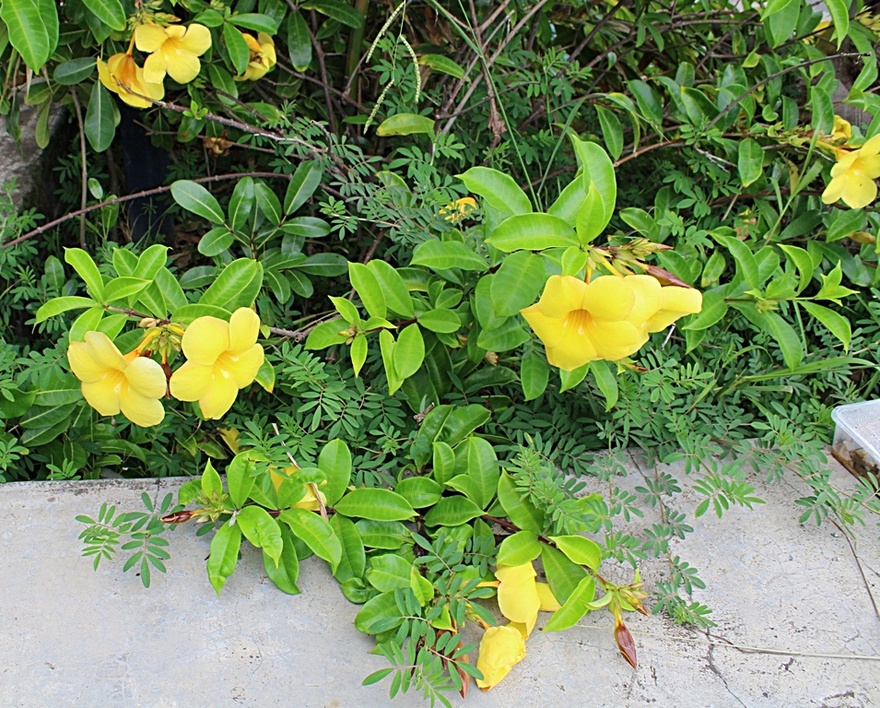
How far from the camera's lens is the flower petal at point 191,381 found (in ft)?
4.05

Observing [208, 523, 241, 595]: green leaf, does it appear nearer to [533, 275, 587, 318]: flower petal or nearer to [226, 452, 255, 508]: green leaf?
[226, 452, 255, 508]: green leaf

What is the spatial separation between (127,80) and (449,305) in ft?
3.03

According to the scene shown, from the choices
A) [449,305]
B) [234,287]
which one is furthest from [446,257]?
[234,287]

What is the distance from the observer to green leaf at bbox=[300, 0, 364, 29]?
1992 mm

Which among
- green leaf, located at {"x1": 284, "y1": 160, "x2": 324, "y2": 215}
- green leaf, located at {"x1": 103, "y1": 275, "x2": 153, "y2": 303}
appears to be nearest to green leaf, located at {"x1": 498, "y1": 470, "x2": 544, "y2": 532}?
green leaf, located at {"x1": 103, "y1": 275, "x2": 153, "y2": 303}

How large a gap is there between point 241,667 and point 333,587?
0.20m

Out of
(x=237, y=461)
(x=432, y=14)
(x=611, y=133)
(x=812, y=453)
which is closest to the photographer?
(x=237, y=461)

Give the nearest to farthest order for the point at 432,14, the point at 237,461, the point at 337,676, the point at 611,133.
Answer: the point at 337,676 → the point at 237,461 → the point at 611,133 → the point at 432,14

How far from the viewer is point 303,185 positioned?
184cm

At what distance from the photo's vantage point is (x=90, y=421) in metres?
1.68

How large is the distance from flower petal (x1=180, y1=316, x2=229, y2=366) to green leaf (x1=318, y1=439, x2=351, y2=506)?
26 cm

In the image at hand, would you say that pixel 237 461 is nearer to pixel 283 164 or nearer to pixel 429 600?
pixel 429 600

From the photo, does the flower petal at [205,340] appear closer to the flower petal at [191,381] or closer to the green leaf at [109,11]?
the flower petal at [191,381]

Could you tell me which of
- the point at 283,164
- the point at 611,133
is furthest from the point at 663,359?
the point at 283,164
